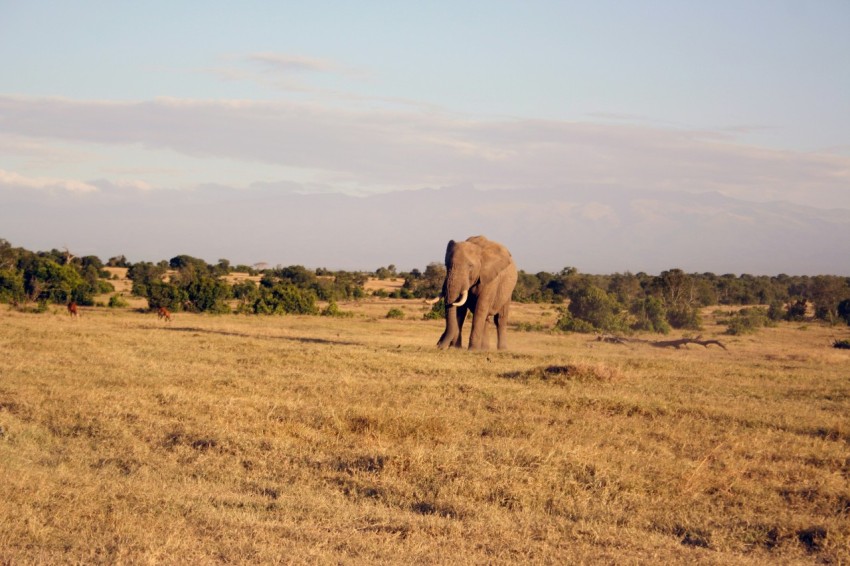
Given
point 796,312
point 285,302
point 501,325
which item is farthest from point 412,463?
point 796,312

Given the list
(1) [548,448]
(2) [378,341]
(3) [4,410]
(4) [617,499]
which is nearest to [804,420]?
(1) [548,448]

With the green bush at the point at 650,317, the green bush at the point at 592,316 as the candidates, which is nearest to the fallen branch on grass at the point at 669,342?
the green bush at the point at 592,316

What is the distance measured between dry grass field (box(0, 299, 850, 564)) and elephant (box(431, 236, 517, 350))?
17.7 feet

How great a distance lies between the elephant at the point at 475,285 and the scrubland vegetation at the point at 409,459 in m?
3.37

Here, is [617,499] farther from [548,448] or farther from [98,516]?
[98,516]

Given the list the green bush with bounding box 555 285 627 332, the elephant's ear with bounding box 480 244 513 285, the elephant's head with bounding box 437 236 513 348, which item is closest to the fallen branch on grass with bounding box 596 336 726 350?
the green bush with bounding box 555 285 627 332

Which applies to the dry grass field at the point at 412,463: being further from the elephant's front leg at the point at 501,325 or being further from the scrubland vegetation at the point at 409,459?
the elephant's front leg at the point at 501,325

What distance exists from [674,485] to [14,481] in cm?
645

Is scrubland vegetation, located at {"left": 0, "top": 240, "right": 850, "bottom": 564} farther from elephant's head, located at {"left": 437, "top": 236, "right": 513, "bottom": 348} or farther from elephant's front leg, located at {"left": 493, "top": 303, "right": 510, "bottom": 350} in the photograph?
elephant's front leg, located at {"left": 493, "top": 303, "right": 510, "bottom": 350}

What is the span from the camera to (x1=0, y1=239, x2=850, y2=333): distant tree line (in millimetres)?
40281

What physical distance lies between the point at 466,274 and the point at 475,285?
680 millimetres

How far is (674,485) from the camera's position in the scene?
870 cm

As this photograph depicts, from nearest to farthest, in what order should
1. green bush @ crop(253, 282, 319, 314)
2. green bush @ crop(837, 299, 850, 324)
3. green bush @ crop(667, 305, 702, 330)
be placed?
green bush @ crop(667, 305, 702, 330)
green bush @ crop(253, 282, 319, 314)
green bush @ crop(837, 299, 850, 324)

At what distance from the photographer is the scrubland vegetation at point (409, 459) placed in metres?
6.81
